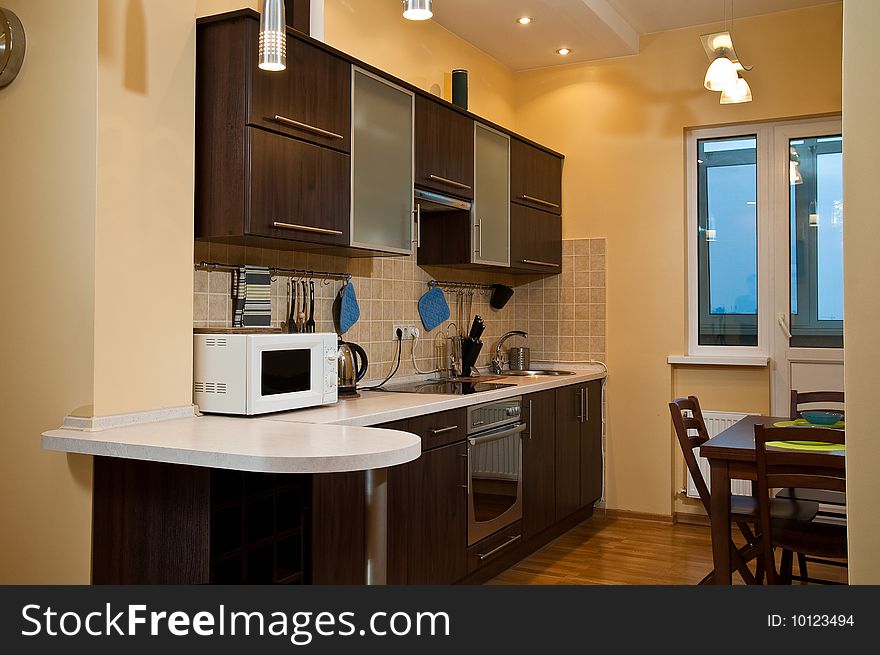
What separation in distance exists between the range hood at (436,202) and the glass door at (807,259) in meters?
1.96

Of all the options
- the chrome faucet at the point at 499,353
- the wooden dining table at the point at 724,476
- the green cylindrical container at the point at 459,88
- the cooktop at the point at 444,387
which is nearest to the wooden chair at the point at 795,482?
the wooden dining table at the point at 724,476

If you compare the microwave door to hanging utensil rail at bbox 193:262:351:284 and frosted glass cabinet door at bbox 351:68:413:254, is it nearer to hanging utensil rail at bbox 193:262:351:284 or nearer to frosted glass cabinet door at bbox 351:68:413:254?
hanging utensil rail at bbox 193:262:351:284

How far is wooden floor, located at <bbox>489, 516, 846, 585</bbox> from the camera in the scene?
3.83 m

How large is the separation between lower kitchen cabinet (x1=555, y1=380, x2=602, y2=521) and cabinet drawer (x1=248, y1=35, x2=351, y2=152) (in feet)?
6.60

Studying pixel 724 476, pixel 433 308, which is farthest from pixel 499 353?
pixel 724 476

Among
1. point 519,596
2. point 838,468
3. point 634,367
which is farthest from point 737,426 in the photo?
point 519,596

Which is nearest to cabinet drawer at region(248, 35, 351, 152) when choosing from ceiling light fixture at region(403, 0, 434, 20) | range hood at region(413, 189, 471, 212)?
range hood at region(413, 189, 471, 212)

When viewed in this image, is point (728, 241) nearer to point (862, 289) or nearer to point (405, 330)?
point (405, 330)

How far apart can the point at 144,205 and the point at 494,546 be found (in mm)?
2169

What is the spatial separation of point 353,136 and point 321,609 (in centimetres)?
185

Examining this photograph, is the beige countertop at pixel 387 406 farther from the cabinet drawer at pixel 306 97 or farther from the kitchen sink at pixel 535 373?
the cabinet drawer at pixel 306 97

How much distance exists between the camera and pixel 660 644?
Answer: 170 cm

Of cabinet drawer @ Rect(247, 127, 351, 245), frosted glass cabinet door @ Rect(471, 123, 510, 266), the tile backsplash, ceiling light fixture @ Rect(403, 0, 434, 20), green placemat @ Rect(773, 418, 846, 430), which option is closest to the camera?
ceiling light fixture @ Rect(403, 0, 434, 20)

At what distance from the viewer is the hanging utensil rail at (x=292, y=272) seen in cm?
289
